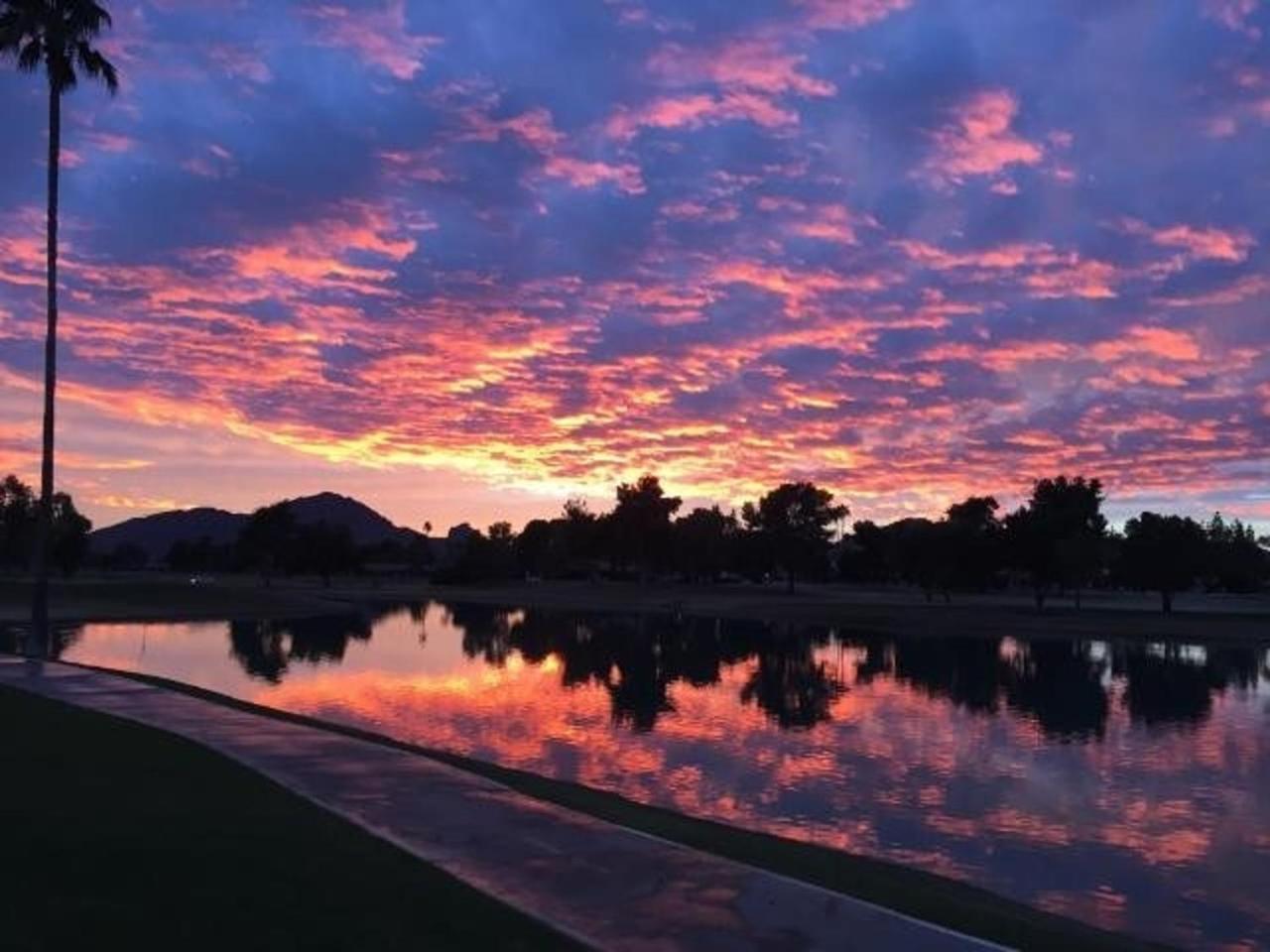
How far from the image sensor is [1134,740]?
82.2 feet

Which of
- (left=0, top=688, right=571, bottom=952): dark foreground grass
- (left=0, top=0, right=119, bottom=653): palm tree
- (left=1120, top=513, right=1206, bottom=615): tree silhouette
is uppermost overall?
(left=0, top=0, right=119, bottom=653): palm tree

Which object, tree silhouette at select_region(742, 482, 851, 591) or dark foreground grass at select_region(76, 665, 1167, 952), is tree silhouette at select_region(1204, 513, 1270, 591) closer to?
tree silhouette at select_region(742, 482, 851, 591)

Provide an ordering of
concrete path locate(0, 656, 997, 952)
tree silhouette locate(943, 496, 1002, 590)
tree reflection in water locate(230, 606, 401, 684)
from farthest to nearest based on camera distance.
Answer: tree silhouette locate(943, 496, 1002, 590)
tree reflection in water locate(230, 606, 401, 684)
concrete path locate(0, 656, 997, 952)

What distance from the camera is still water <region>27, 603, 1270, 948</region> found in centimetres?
1453

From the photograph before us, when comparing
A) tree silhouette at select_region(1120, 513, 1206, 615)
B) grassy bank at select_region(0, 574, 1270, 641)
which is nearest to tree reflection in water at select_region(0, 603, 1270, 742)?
grassy bank at select_region(0, 574, 1270, 641)

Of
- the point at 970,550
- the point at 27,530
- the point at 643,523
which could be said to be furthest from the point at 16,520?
the point at 970,550

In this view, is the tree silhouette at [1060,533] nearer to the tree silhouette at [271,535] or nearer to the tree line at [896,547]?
the tree line at [896,547]

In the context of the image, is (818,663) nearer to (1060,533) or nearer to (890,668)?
(890,668)

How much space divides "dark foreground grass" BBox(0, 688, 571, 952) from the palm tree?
1811 centimetres

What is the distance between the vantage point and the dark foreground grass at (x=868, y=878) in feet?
31.3

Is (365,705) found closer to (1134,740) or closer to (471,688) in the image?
(471,688)

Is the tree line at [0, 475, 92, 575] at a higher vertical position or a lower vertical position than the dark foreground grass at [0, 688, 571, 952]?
higher

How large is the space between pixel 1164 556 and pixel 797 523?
51.7 metres

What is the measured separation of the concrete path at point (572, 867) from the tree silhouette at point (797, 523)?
357 feet
